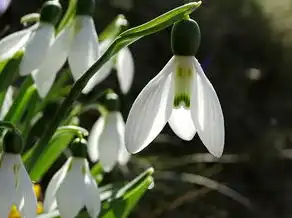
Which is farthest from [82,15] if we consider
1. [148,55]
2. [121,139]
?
[148,55]

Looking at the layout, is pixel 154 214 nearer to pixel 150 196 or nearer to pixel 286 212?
pixel 150 196

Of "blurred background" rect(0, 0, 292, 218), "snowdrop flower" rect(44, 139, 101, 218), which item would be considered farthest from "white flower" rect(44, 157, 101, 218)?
"blurred background" rect(0, 0, 292, 218)

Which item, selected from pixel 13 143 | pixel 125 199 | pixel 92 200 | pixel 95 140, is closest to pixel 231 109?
pixel 95 140

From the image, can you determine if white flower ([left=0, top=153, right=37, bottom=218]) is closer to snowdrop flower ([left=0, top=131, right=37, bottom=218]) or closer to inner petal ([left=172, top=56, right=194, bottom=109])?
snowdrop flower ([left=0, top=131, right=37, bottom=218])

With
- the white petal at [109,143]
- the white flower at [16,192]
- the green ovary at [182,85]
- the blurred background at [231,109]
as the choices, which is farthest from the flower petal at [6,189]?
the blurred background at [231,109]

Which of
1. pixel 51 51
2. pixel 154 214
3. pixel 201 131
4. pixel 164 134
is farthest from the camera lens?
pixel 164 134

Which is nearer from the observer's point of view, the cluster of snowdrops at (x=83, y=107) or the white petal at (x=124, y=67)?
the cluster of snowdrops at (x=83, y=107)

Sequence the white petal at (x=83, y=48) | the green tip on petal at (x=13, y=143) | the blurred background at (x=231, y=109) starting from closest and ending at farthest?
the green tip on petal at (x=13, y=143) → the white petal at (x=83, y=48) → the blurred background at (x=231, y=109)

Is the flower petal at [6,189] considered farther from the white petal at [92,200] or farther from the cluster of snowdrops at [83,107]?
the white petal at [92,200]
